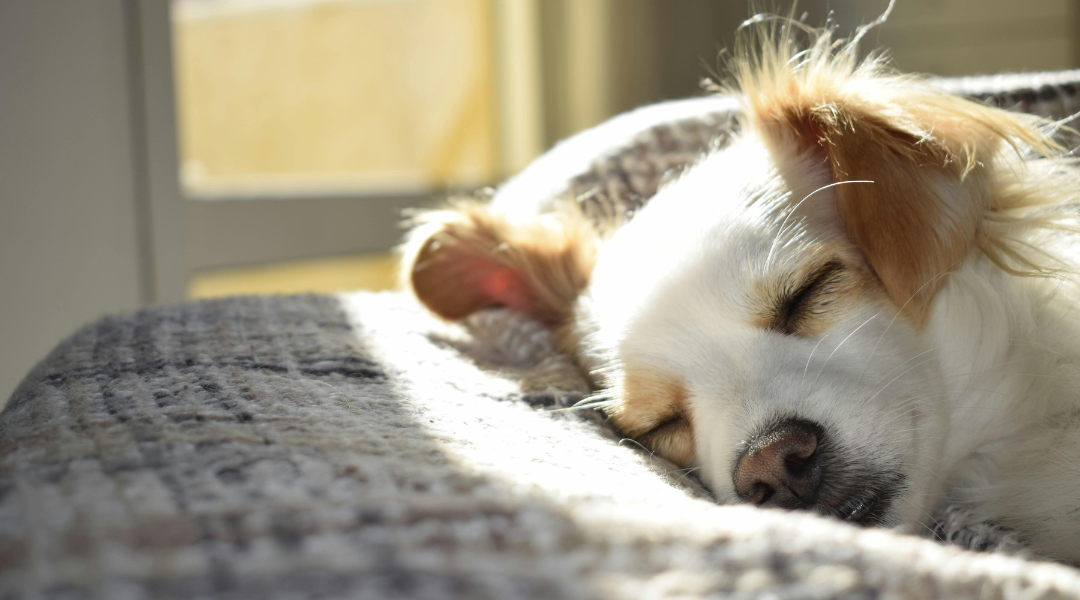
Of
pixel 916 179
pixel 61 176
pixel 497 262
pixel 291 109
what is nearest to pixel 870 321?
pixel 916 179

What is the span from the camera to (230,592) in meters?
0.39

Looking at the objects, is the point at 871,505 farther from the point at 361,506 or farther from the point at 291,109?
the point at 291,109

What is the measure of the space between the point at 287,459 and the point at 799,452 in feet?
1.96

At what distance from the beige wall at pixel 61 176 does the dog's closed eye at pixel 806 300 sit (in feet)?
5.18

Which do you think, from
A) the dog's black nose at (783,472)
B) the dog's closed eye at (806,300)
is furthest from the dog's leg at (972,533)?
the dog's closed eye at (806,300)

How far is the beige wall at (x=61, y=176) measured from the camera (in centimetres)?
165

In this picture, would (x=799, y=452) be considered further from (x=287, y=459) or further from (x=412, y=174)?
(x=412, y=174)

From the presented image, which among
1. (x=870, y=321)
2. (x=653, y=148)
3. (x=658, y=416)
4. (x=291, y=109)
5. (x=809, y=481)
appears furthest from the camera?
(x=291, y=109)

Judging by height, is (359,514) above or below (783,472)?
above

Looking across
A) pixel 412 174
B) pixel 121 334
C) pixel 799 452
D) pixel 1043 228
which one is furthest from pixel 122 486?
pixel 412 174

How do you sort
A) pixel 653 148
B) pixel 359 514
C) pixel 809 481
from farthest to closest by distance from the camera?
pixel 653 148
pixel 809 481
pixel 359 514

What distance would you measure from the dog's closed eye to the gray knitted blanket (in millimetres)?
276

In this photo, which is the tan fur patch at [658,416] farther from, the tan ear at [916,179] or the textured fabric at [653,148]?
the textured fabric at [653,148]

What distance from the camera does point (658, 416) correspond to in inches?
44.1
